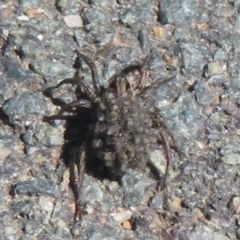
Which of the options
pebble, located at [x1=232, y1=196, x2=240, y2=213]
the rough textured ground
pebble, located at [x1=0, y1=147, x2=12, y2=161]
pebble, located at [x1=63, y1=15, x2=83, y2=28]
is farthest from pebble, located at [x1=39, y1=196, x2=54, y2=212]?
pebble, located at [x1=63, y1=15, x2=83, y2=28]

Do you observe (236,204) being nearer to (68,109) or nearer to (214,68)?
(214,68)

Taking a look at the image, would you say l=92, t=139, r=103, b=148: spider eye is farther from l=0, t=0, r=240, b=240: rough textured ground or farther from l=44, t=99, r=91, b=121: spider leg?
l=44, t=99, r=91, b=121: spider leg

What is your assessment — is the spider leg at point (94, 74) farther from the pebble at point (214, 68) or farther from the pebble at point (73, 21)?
the pebble at point (214, 68)

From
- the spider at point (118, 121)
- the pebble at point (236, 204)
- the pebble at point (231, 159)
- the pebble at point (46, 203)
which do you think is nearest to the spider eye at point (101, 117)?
the spider at point (118, 121)

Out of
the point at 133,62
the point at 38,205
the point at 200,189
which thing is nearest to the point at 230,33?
the point at 133,62

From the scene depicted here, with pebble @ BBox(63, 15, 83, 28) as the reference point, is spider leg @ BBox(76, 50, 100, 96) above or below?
below

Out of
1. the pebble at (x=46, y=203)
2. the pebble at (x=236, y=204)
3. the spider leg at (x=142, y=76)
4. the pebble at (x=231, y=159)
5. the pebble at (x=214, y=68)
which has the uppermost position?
the pebble at (x=214, y=68)

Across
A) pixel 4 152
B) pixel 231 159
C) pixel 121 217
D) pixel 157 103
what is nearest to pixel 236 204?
pixel 231 159
